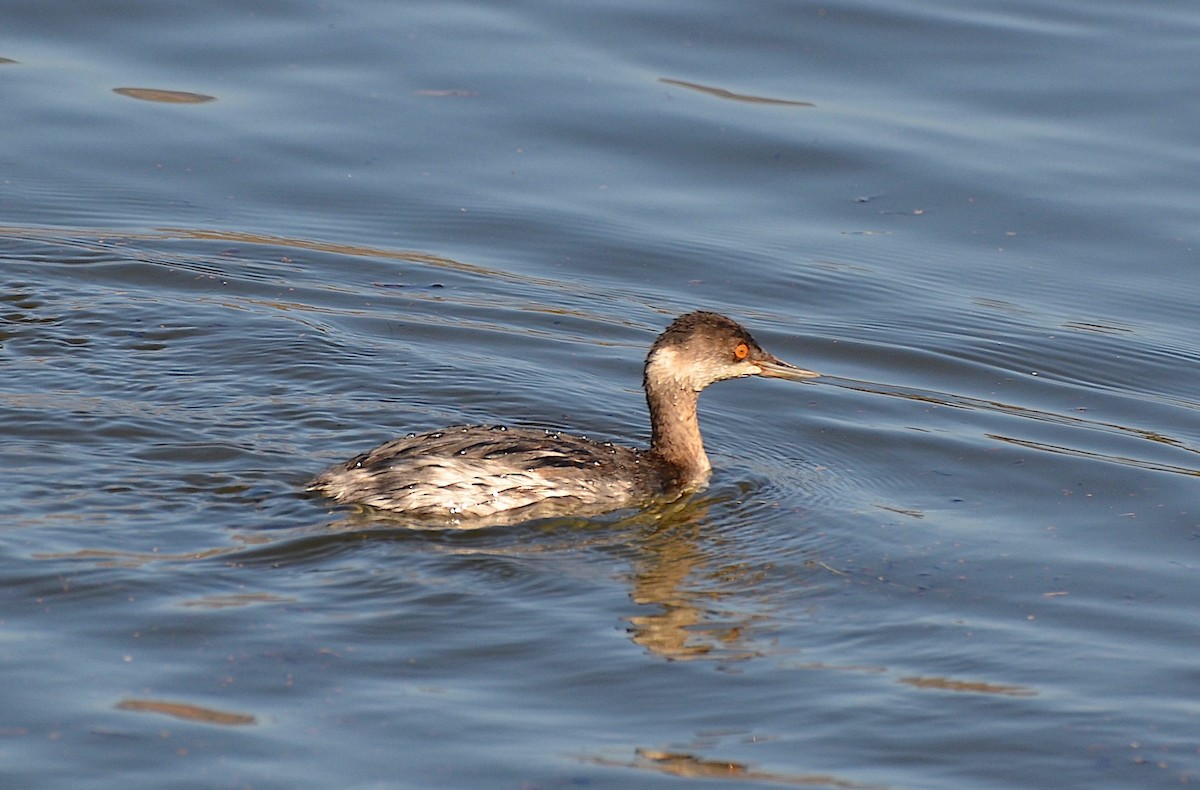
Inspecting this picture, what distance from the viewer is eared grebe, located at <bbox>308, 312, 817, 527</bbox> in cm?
936

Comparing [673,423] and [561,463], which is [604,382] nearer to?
[673,423]

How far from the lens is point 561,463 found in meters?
9.63

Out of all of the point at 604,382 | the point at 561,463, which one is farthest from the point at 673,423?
the point at 604,382

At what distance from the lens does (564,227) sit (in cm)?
1368

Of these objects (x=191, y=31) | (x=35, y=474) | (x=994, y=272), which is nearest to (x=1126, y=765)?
(x=35, y=474)

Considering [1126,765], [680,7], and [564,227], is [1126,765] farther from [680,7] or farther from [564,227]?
[680,7]

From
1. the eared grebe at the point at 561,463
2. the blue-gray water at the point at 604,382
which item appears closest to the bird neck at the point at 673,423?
the eared grebe at the point at 561,463

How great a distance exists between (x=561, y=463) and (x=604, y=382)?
2121mm

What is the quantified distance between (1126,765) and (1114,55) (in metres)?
11.0

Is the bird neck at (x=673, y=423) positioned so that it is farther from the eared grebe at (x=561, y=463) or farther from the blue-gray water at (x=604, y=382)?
the blue-gray water at (x=604, y=382)

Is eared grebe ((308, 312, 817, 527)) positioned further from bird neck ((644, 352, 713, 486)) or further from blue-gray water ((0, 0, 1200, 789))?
blue-gray water ((0, 0, 1200, 789))

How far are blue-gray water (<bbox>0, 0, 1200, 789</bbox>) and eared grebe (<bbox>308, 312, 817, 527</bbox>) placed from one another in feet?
0.74

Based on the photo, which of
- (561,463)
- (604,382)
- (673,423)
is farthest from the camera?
(604,382)

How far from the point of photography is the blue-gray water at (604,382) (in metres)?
7.39
